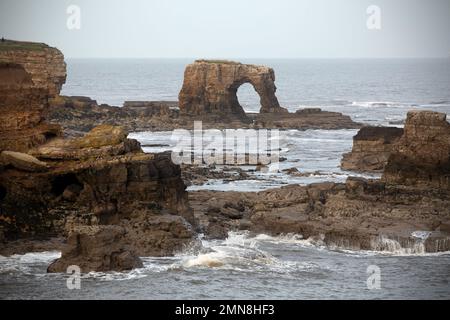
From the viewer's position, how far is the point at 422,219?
47.0 meters

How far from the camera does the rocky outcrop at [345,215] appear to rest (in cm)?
4481

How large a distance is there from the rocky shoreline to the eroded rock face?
170 feet

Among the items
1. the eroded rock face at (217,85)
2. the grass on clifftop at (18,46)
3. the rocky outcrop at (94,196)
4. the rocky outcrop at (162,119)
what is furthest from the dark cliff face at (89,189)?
the eroded rock face at (217,85)

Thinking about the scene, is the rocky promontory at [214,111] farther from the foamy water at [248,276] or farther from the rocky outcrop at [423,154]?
the foamy water at [248,276]

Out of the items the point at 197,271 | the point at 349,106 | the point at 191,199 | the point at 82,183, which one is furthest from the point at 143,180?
the point at 349,106

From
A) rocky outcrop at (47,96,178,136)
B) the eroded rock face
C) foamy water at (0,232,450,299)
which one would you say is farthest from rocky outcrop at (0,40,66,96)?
foamy water at (0,232,450,299)

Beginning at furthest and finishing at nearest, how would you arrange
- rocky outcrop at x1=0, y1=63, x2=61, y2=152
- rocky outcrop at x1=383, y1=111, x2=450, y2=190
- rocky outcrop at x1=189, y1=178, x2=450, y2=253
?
rocky outcrop at x1=383, y1=111, x2=450, y2=190, rocky outcrop at x1=0, y1=63, x2=61, y2=152, rocky outcrop at x1=189, y1=178, x2=450, y2=253

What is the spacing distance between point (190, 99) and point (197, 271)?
70221mm

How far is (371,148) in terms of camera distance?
72.2 meters

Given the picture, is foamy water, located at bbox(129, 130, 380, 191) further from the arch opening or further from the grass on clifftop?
the grass on clifftop

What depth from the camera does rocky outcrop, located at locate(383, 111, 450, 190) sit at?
52.4m

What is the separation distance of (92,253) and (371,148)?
121ft
